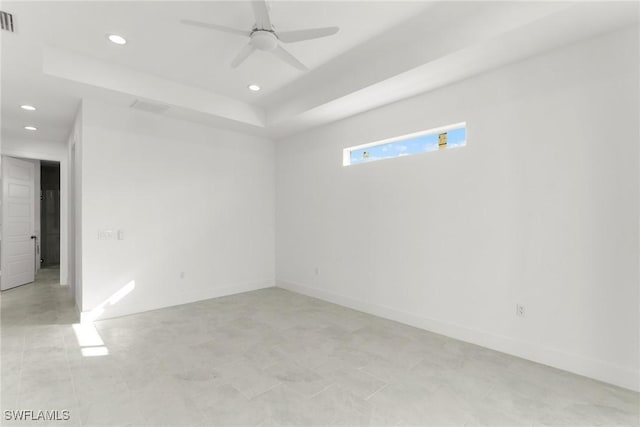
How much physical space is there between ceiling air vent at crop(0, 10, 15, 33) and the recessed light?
2.26 ft

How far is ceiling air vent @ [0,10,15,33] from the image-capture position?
2.54m

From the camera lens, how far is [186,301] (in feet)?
15.7

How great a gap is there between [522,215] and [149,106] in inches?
183

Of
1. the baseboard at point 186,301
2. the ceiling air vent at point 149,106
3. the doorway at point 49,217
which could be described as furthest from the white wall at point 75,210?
the doorway at point 49,217

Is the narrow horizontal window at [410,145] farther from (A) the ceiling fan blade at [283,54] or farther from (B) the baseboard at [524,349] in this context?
(B) the baseboard at [524,349]

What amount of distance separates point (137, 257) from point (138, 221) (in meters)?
0.51

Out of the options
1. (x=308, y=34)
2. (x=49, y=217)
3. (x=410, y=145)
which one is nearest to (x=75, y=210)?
(x=308, y=34)

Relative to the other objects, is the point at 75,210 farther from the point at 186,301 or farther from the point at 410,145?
the point at 410,145

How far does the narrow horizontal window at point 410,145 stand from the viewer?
3.53 metres

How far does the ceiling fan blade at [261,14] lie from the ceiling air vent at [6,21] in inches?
82.4

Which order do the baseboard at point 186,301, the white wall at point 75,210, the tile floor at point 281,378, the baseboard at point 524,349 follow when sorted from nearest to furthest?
the tile floor at point 281,378 → the baseboard at point 524,349 → the baseboard at point 186,301 → the white wall at point 75,210

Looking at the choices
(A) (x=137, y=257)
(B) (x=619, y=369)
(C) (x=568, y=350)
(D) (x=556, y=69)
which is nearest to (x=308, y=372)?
(C) (x=568, y=350)

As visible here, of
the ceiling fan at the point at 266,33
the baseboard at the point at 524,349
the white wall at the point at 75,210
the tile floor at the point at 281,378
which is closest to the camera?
the tile floor at the point at 281,378

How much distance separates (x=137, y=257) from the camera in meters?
4.37
